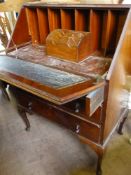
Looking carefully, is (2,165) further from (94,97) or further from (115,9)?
(115,9)

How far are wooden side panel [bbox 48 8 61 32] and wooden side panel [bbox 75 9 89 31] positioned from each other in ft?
0.59

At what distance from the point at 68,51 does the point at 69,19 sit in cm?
27

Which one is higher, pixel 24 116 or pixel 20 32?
pixel 20 32

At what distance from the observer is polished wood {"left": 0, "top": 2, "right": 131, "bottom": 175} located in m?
0.81

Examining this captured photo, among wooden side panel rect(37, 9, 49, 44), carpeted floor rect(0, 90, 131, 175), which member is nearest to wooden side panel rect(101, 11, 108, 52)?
wooden side panel rect(37, 9, 49, 44)

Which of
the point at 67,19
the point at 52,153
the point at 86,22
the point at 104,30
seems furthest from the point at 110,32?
the point at 52,153

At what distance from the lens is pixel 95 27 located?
1097 mm

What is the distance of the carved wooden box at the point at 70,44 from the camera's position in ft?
3.38

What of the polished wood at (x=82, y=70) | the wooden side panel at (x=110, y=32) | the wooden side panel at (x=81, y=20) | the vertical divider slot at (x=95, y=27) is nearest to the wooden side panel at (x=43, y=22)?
the polished wood at (x=82, y=70)

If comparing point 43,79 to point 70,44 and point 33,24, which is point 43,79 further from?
point 33,24

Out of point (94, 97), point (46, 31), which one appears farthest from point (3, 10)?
point (94, 97)

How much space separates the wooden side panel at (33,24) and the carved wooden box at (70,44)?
284 mm

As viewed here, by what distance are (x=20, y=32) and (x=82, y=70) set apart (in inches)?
26.1

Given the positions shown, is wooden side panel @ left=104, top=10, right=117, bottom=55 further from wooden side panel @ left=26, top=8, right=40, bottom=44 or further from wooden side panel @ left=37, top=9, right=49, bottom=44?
wooden side panel @ left=26, top=8, right=40, bottom=44
